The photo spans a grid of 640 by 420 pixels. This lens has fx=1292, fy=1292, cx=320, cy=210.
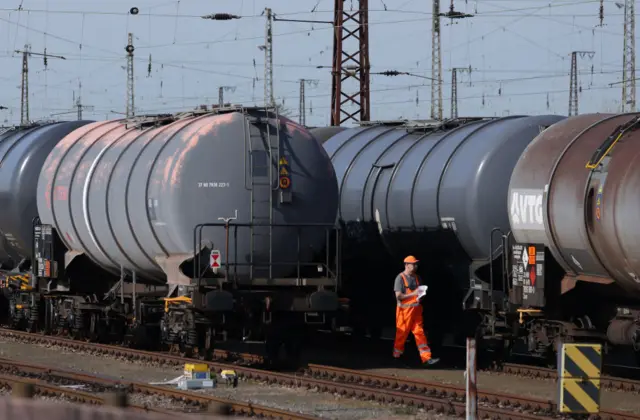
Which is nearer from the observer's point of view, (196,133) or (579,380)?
(579,380)

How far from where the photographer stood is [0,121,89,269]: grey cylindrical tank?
80.7 ft

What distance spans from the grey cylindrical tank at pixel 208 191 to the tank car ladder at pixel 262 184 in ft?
0.05

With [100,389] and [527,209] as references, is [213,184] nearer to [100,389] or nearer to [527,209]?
[100,389]

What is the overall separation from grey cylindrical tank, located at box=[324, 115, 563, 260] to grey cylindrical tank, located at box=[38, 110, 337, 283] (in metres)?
1.94

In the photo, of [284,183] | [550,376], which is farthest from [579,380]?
[284,183]

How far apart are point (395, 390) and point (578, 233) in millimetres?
3110

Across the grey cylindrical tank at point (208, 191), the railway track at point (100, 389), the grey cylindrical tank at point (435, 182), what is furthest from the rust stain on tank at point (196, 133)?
the grey cylindrical tank at point (435, 182)

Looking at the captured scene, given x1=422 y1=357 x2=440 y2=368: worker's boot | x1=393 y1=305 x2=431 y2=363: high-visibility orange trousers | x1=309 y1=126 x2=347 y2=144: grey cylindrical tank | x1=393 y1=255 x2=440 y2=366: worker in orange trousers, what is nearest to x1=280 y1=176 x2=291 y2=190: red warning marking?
x1=393 y1=255 x2=440 y2=366: worker in orange trousers

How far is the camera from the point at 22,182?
80.7ft

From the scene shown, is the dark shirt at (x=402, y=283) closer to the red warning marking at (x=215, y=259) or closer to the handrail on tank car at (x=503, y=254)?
the handrail on tank car at (x=503, y=254)

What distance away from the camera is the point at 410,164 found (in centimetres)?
2139

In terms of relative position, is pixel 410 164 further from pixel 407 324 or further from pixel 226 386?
pixel 226 386

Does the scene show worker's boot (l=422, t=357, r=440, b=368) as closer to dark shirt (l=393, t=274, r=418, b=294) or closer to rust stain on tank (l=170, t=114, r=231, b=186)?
dark shirt (l=393, t=274, r=418, b=294)

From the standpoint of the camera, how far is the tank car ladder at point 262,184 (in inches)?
730
